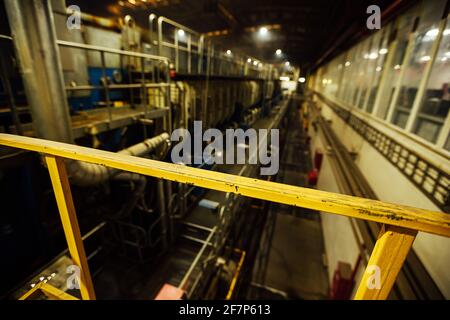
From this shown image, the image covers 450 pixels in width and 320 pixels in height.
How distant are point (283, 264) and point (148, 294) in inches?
137

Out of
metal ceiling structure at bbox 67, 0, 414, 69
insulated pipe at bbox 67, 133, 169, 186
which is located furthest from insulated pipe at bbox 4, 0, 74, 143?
metal ceiling structure at bbox 67, 0, 414, 69

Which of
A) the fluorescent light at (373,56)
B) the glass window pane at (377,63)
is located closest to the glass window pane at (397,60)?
the glass window pane at (377,63)

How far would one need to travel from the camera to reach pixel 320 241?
20.5 ft

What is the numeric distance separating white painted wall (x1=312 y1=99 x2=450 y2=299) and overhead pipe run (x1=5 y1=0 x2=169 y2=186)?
11.5 ft

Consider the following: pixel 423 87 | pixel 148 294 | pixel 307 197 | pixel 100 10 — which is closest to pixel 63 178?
pixel 307 197

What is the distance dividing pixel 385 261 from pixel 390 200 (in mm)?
2753

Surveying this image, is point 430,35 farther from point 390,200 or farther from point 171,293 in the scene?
point 171,293

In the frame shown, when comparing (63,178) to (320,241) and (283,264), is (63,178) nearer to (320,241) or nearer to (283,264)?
(283,264)

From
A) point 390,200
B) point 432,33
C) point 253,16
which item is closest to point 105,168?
point 390,200

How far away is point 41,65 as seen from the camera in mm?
1853

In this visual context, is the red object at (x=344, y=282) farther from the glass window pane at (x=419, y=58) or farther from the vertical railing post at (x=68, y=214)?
the vertical railing post at (x=68, y=214)

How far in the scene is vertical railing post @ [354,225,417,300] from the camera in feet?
2.33

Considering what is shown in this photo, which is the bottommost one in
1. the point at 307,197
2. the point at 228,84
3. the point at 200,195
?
the point at 200,195

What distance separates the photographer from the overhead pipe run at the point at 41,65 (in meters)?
1.73
